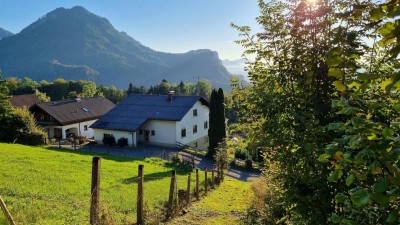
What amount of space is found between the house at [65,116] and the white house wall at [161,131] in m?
10.4

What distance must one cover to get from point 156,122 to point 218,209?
24.1 m

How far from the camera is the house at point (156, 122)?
115 feet

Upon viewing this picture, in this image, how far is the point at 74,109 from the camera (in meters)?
42.8

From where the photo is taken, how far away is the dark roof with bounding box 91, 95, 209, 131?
3538 centimetres

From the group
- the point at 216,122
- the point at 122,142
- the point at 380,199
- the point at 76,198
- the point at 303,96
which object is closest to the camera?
the point at 380,199

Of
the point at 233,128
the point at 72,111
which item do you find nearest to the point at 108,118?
the point at 72,111

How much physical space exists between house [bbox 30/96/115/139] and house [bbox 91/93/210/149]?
5.81 metres

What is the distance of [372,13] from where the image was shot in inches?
49.8

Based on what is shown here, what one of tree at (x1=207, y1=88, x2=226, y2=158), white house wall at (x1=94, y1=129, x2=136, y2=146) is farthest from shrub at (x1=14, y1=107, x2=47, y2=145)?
tree at (x1=207, y1=88, x2=226, y2=158)

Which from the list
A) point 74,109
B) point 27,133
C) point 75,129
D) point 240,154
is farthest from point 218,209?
point 74,109

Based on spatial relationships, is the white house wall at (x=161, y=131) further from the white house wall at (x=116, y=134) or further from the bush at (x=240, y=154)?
the bush at (x=240, y=154)

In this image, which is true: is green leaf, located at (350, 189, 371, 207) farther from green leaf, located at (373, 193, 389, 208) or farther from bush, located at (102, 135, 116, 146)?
bush, located at (102, 135, 116, 146)

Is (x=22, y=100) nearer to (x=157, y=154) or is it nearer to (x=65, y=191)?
(x=157, y=154)

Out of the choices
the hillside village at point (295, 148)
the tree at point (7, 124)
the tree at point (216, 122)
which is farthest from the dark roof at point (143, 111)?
the hillside village at point (295, 148)
